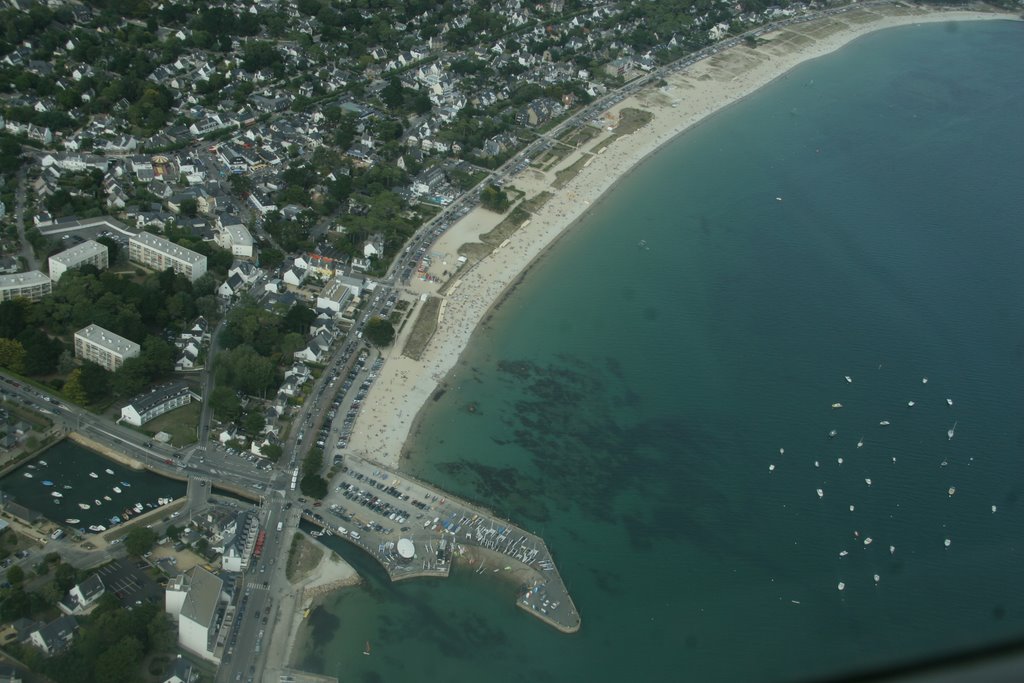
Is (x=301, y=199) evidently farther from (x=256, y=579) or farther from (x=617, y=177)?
(x=256, y=579)

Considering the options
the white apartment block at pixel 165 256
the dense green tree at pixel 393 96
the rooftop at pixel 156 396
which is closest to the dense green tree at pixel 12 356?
the rooftop at pixel 156 396

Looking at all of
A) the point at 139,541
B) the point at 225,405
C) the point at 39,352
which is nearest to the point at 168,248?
the point at 39,352

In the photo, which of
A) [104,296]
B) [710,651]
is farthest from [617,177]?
[710,651]

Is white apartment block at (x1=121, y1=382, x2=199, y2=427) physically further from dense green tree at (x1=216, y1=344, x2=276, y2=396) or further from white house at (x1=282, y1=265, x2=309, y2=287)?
white house at (x1=282, y1=265, x2=309, y2=287)

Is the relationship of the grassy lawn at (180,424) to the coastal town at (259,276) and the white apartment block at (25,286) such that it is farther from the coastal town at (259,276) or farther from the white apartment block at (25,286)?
the white apartment block at (25,286)

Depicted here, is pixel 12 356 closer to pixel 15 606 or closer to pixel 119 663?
pixel 15 606

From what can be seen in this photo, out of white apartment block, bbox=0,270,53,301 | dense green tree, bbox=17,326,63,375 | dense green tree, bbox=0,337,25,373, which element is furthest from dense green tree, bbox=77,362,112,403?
white apartment block, bbox=0,270,53,301
